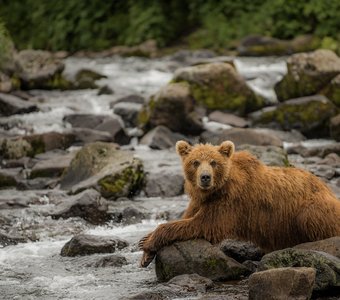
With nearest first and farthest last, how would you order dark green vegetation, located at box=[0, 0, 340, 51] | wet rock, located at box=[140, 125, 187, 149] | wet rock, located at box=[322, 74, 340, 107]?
wet rock, located at box=[140, 125, 187, 149] < wet rock, located at box=[322, 74, 340, 107] < dark green vegetation, located at box=[0, 0, 340, 51]

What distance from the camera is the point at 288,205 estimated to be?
8.82m

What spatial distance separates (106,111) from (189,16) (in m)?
14.8

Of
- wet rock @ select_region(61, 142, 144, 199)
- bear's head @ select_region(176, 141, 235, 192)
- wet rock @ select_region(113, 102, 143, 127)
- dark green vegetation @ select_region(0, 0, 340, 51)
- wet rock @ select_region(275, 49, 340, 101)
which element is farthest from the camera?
dark green vegetation @ select_region(0, 0, 340, 51)

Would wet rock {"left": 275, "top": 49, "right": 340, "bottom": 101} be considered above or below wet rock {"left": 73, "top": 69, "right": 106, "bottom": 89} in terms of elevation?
above

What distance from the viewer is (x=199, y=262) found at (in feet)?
28.0

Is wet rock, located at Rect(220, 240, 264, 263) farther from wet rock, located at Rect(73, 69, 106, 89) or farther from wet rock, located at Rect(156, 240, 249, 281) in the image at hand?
wet rock, located at Rect(73, 69, 106, 89)

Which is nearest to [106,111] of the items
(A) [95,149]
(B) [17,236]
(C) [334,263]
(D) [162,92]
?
(D) [162,92]

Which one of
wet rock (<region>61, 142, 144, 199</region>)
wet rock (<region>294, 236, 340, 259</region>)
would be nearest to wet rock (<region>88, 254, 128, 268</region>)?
wet rock (<region>294, 236, 340, 259</region>)

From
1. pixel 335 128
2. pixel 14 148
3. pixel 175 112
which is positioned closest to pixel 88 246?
pixel 14 148

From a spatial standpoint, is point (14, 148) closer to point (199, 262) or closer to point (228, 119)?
point (228, 119)

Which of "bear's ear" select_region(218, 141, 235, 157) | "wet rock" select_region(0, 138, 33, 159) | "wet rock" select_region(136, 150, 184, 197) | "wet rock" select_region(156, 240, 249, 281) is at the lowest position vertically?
"wet rock" select_region(0, 138, 33, 159)

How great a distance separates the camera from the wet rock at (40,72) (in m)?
23.3

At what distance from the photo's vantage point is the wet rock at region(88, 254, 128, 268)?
9.49 m

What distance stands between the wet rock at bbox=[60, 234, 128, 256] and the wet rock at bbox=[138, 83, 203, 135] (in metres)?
8.30
